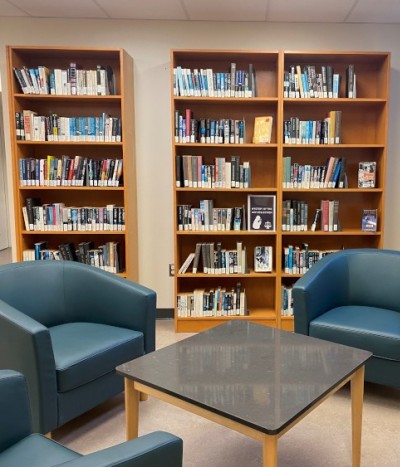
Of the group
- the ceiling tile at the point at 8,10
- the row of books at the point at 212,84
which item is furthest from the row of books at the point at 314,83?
the ceiling tile at the point at 8,10

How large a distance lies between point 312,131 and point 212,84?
835 millimetres

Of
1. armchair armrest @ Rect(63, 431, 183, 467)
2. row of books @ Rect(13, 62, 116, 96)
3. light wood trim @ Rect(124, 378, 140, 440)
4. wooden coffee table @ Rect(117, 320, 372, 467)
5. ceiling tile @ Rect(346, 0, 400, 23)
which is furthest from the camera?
row of books @ Rect(13, 62, 116, 96)

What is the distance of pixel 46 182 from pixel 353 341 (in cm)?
241

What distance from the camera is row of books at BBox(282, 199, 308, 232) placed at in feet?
10.8

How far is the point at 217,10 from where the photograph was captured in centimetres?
315

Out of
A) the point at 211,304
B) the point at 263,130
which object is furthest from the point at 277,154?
the point at 211,304

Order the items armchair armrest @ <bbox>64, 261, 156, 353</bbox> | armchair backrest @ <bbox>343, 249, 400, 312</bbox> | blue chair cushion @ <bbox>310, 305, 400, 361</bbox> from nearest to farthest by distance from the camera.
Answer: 1. blue chair cushion @ <bbox>310, 305, 400, 361</bbox>
2. armchair armrest @ <bbox>64, 261, 156, 353</bbox>
3. armchair backrest @ <bbox>343, 249, 400, 312</bbox>

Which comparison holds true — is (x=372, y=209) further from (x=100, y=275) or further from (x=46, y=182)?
(x=46, y=182)

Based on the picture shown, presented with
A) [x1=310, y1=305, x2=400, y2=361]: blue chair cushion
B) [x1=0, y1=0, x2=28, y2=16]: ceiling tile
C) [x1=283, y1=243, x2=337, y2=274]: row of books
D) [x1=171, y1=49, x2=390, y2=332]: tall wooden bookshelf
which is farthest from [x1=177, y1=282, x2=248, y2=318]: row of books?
[x1=0, y1=0, x2=28, y2=16]: ceiling tile

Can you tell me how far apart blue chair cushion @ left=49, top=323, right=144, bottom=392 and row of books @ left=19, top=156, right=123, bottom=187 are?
1.25 m

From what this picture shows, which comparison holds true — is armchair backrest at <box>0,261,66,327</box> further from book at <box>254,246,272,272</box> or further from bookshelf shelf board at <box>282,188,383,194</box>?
bookshelf shelf board at <box>282,188,383,194</box>

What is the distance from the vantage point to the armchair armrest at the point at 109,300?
7.50 ft

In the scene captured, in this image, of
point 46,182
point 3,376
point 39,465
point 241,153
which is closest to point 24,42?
point 46,182

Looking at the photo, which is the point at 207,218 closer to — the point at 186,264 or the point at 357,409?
the point at 186,264
